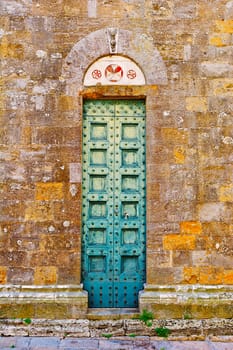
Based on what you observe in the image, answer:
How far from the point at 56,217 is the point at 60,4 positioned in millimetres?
2897

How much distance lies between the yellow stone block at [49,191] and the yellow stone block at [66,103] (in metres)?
1.01

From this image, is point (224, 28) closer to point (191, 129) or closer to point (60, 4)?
point (191, 129)

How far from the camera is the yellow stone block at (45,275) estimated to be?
5762mm

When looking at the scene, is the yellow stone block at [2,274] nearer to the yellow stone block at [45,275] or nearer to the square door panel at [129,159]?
the yellow stone block at [45,275]

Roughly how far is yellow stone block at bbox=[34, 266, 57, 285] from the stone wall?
13mm

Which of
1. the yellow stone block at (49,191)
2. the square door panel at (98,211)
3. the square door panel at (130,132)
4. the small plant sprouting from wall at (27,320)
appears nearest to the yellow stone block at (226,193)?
the square door panel at (130,132)

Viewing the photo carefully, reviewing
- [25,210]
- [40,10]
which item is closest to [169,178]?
[25,210]

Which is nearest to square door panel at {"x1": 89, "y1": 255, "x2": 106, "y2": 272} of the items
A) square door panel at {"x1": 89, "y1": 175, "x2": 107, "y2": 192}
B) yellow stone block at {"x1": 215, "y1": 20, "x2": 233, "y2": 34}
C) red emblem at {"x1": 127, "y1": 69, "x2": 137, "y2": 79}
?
square door panel at {"x1": 89, "y1": 175, "x2": 107, "y2": 192}

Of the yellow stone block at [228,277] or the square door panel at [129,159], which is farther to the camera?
the square door panel at [129,159]

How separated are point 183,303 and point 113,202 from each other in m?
1.59

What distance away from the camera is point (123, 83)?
6.09 m

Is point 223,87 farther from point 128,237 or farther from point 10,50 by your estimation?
Answer: point 10,50

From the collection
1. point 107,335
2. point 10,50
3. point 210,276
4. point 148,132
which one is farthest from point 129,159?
point 107,335

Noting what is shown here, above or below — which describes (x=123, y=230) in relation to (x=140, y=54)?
below
